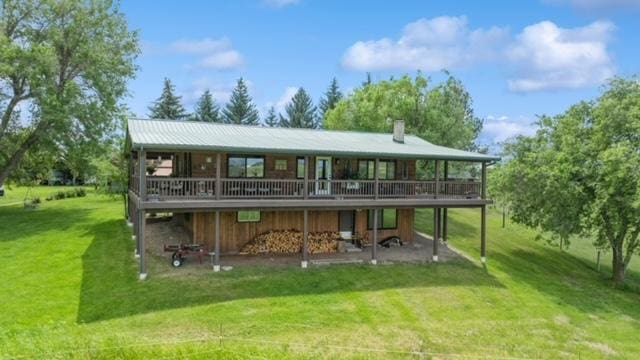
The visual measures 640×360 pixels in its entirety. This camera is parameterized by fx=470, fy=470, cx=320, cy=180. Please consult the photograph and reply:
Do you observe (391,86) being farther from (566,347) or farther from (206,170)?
(566,347)

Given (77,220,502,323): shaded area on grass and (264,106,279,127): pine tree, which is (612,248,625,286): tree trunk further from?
(264,106,279,127): pine tree

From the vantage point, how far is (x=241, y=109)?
6719cm

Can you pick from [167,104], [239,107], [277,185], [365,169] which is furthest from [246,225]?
[239,107]

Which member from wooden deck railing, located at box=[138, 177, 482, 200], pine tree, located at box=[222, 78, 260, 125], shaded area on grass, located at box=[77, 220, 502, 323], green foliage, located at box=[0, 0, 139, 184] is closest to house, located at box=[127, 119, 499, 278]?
wooden deck railing, located at box=[138, 177, 482, 200]

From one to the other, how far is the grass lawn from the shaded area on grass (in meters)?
0.06

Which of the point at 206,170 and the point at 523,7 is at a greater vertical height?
the point at 523,7

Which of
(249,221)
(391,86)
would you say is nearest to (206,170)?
(249,221)

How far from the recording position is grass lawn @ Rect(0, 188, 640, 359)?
10.6 m

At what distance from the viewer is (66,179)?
196 ft

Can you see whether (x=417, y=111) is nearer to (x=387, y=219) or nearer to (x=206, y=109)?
(x=387, y=219)

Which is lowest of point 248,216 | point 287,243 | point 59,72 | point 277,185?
point 287,243

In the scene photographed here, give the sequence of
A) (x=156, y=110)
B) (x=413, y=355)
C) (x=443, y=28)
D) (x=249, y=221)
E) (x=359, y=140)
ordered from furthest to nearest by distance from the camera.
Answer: (x=156, y=110), (x=443, y=28), (x=359, y=140), (x=249, y=221), (x=413, y=355)

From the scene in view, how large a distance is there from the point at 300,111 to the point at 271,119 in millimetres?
5924

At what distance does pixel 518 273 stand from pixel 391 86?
773 inches
